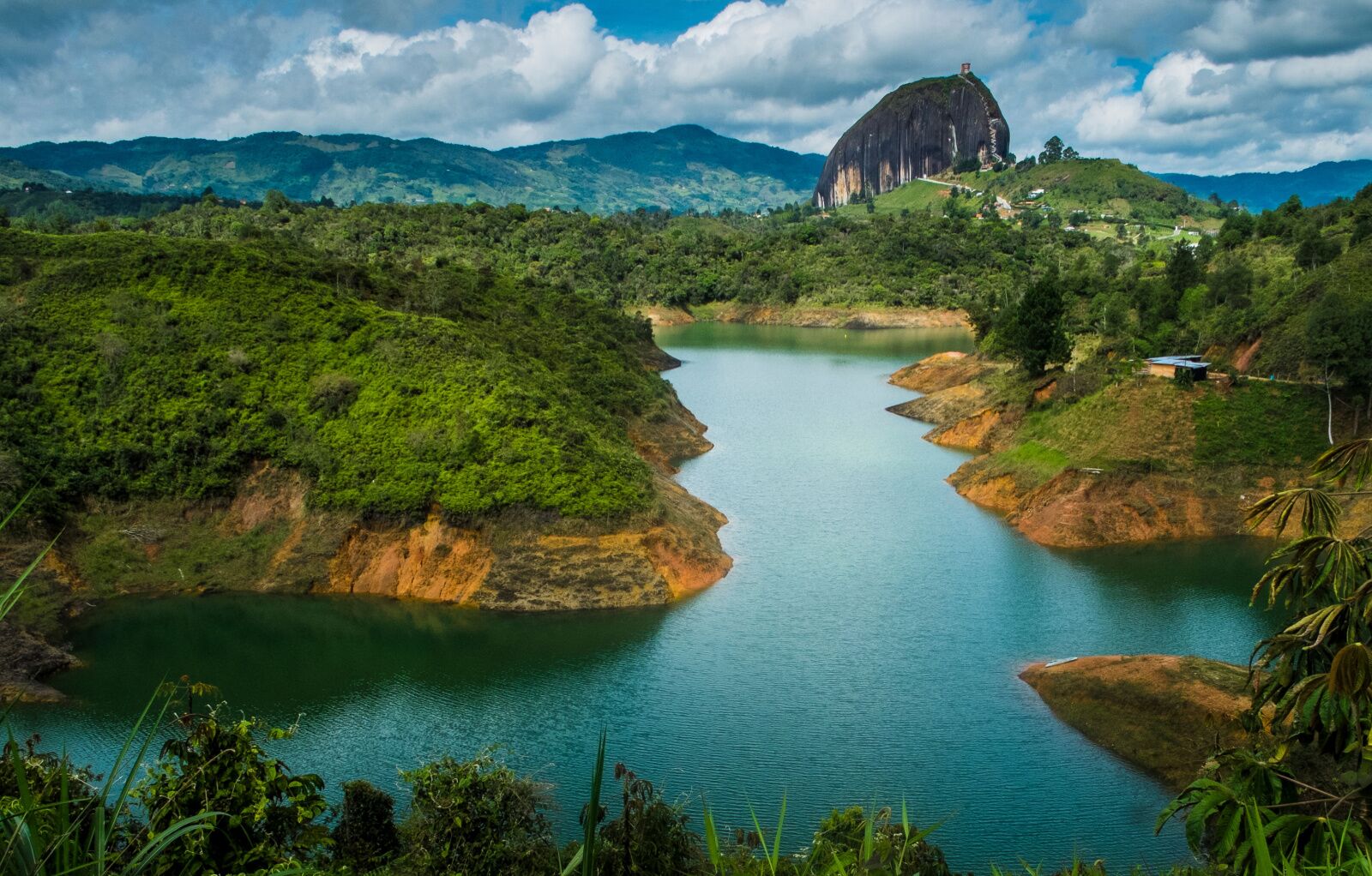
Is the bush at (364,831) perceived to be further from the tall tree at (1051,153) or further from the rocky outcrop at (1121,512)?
the tall tree at (1051,153)

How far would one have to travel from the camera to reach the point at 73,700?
27078 mm

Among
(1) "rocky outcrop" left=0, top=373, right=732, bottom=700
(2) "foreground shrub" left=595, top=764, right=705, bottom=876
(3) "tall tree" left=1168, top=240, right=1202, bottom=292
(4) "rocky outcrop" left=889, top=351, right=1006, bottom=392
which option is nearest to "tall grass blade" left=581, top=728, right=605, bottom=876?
(2) "foreground shrub" left=595, top=764, right=705, bottom=876

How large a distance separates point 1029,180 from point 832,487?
152 m

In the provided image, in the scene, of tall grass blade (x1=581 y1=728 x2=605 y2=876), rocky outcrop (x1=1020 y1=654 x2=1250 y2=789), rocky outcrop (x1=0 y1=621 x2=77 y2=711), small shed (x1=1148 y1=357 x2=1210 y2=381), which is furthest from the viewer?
small shed (x1=1148 y1=357 x2=1210 y2=381)

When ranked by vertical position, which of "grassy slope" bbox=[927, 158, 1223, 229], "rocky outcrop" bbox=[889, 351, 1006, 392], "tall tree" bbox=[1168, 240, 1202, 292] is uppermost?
"grassy slope" bbox=[927, 158, 1223, 229]

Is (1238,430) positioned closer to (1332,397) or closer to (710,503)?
(1332,397)

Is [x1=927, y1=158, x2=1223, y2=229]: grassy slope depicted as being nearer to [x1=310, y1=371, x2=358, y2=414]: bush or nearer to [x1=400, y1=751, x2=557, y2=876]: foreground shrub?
[x1=310, y1=371, x2=358, y2=414]: bush

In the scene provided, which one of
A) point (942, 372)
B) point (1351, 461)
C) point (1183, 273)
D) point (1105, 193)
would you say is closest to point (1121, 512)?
point (1183, 273)

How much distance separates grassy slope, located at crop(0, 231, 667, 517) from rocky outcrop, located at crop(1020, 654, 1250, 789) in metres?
15.6

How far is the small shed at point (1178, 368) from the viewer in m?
47.3

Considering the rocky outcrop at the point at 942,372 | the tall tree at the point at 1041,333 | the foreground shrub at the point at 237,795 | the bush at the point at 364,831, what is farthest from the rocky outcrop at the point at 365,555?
the rocky outcrop at the point at 942,372

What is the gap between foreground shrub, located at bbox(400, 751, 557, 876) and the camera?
53.3 feet

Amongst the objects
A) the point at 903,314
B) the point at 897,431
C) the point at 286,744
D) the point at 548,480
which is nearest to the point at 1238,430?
the point at 897,431

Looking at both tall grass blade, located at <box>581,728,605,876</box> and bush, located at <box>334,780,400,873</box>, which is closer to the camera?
tall grass blade, located at <box>581,728,605,876</box>
